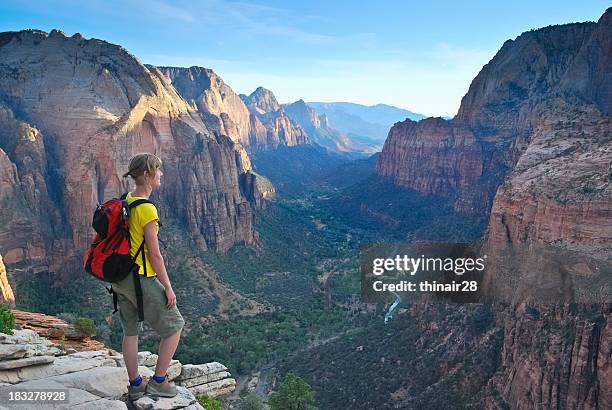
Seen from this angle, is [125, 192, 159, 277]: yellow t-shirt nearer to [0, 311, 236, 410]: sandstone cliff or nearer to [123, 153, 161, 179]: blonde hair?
[123, 153, 161, 179]: blonde hair

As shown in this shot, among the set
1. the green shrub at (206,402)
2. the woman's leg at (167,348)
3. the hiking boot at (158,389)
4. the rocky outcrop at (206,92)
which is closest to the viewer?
the woman's leg at (167,348)

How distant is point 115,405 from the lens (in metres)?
8.34

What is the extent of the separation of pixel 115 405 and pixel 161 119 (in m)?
54.0

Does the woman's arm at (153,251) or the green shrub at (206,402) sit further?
the green shrub at (206,402)

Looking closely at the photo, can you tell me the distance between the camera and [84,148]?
46875mm

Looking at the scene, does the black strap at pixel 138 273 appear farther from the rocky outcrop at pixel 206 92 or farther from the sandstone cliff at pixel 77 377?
the rocky outcrop at pixel 206 92

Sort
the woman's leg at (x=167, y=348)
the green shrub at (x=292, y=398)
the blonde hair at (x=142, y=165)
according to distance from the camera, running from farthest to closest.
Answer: the green shrub at (x=292, y=398) < the woman's leg at (x=167, y=348) < the blonde hair at (x=142, y=165)

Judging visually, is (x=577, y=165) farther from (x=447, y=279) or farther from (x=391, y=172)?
(x=391, y=172)

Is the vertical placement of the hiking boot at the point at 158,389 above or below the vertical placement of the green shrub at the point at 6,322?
above

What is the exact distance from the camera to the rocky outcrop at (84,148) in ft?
145

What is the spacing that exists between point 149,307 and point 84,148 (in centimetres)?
4404

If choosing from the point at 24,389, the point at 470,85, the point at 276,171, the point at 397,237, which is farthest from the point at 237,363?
the point at 276,171

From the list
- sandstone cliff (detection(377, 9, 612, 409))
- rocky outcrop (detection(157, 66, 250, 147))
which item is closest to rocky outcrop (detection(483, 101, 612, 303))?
sandstone cliff (detection(377, 9, 612, 409))

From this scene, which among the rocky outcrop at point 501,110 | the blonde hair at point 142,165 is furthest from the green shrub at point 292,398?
the rocky outcrop at point 501,110
